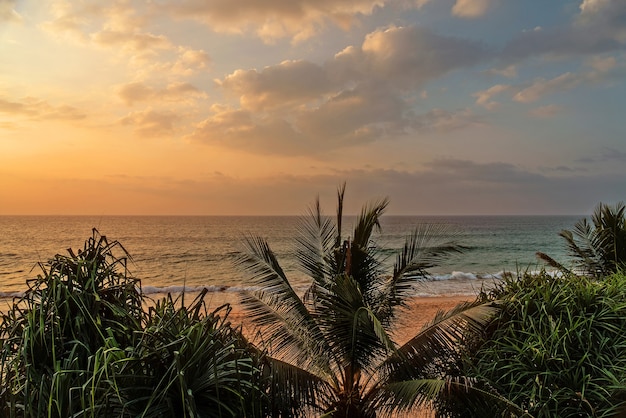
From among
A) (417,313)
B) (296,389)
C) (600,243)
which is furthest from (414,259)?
(417,313)

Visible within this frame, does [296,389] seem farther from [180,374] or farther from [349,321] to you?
[180,374]

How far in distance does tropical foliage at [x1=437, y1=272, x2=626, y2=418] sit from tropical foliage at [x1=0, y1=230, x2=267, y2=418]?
331 centimetres

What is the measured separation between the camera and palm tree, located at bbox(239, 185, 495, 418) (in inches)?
213

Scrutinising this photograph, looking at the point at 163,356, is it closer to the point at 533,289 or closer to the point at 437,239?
the point at 437,239

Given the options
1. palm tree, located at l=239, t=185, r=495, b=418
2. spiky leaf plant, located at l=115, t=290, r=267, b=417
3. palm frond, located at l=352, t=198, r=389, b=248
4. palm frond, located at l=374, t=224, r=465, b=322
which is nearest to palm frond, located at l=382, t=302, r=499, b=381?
palm tree, located at l=239, t=185, r=495, b=418

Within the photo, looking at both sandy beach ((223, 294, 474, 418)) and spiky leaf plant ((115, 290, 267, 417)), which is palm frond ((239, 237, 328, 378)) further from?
sandy beach ((223, 294, 474, 418))

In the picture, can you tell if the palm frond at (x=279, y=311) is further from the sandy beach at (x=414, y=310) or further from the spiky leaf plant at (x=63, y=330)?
the sandy beach at (x=414, y=310)

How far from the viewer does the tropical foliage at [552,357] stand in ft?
16.1

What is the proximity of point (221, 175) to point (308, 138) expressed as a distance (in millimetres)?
11843

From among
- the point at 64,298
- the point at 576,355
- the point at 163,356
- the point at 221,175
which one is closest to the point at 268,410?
the point at 163,356

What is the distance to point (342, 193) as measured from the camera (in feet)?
20.7

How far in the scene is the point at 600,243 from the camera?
32.3ft

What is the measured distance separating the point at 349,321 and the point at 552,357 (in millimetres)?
2394

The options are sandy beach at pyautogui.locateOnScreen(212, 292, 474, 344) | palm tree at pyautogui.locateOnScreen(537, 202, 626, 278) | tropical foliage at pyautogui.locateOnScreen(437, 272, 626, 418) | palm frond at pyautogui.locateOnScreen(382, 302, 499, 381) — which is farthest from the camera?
sandy beach at pyautogui.locateOnScreen(212, 292, 474, 344)
